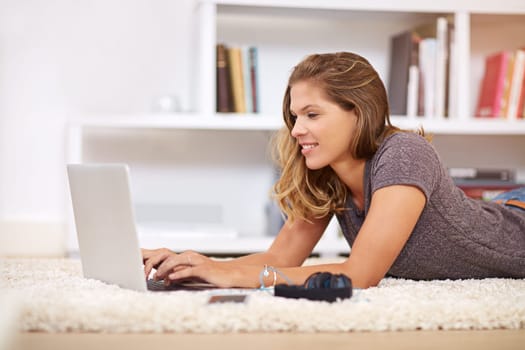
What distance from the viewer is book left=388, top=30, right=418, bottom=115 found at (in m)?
2.63

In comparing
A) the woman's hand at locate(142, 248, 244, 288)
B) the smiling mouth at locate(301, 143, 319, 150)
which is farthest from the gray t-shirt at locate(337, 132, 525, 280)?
the woman's hand at locate(142, 248, 244, 288)

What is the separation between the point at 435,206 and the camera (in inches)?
60.1

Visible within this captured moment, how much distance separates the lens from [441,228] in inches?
61.2

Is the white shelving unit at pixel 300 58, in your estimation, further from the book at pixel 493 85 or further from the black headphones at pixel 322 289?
the black headphones at pixel 322 289

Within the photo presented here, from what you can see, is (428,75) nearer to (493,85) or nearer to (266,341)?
(493,85)

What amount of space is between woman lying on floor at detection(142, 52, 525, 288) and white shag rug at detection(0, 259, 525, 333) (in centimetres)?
13

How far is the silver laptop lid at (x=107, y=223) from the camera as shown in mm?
1153

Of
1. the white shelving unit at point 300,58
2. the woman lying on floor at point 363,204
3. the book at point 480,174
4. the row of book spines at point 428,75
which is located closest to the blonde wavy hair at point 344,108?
the woman lying on floor at point 363,204

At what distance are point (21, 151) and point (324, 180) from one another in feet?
4.64

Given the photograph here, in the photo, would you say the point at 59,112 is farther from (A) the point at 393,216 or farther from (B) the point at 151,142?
(A) the point at 393,216

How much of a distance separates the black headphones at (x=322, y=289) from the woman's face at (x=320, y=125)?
0.45 metres

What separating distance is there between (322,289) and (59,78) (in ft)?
6.20

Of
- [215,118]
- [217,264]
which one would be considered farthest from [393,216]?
[215,118]

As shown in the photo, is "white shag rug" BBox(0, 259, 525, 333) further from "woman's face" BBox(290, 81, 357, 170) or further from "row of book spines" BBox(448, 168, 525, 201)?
"row of book spines" BBox(448, 168, 525, 201)
